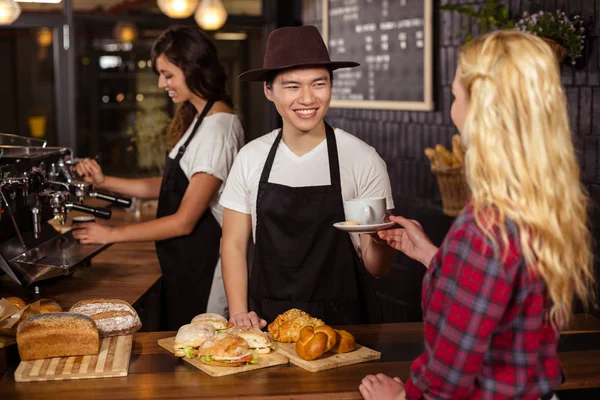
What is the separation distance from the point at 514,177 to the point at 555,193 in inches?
3.2

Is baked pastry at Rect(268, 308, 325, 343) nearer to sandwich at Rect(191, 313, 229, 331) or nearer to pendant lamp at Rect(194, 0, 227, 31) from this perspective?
sandwich at Rect(191, 313, 229, 331)

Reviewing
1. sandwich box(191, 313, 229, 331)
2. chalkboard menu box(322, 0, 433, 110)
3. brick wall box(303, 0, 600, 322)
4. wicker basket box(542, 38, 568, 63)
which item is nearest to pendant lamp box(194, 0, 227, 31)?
chalkboard menu box(322, 0, 433, 110)

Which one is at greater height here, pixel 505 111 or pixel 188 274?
pixel 505 111

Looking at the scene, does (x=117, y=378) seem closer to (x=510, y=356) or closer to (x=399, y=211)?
(x=510, y=356)

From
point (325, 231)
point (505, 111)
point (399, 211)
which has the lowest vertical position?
point (399, 211)

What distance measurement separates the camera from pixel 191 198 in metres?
3.14

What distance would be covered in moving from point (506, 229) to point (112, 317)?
1160 millimetres

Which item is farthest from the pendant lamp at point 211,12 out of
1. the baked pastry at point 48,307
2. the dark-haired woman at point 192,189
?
the baked pastry at point 48,307

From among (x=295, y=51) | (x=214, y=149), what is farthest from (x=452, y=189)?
(x=295, y=51)

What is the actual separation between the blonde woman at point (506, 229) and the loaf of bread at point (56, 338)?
0.91 metres

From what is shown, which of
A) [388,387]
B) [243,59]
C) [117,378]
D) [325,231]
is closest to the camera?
[388,387]

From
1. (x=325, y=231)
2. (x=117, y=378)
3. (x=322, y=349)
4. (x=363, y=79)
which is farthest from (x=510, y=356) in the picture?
(x=363, y=79)

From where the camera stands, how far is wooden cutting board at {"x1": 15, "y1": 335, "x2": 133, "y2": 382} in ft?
6.16

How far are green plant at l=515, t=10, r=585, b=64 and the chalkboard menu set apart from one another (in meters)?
1.34
